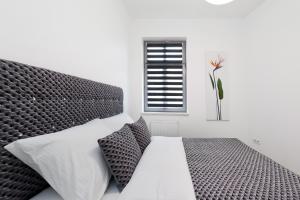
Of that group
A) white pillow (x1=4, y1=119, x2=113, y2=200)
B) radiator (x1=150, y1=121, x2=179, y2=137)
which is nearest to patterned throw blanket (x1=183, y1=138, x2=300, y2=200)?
white pillow (x1=4, y1=119, x2=113, y2=200)

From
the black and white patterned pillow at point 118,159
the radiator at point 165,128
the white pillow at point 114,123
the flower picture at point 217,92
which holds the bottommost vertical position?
the radiator at point 165,128

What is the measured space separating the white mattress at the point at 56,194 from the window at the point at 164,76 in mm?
2720

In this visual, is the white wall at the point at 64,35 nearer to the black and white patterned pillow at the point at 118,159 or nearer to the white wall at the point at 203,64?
the black and white patterned pillow at the point at 118,159

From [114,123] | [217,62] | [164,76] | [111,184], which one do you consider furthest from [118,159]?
[217,62]

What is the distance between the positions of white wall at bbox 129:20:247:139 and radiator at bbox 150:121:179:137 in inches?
3.3

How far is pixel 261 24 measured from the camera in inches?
116

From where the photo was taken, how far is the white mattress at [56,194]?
2.75 feet

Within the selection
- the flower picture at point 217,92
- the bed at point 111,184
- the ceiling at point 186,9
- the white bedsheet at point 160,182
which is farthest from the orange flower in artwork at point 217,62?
the white bedsheet at point 160,182

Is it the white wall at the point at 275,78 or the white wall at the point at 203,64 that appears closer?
the white wall at the point at 275,78

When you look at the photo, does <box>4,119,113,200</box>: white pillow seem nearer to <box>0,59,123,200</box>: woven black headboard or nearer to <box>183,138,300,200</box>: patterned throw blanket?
<box>0,59,123,200</box>: woven black headboard

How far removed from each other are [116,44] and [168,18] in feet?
4.55

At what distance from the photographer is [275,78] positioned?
2.64 m

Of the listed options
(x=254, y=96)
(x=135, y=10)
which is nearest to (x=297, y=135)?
(x=254, y=96)

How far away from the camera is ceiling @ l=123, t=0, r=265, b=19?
287 centimetres
